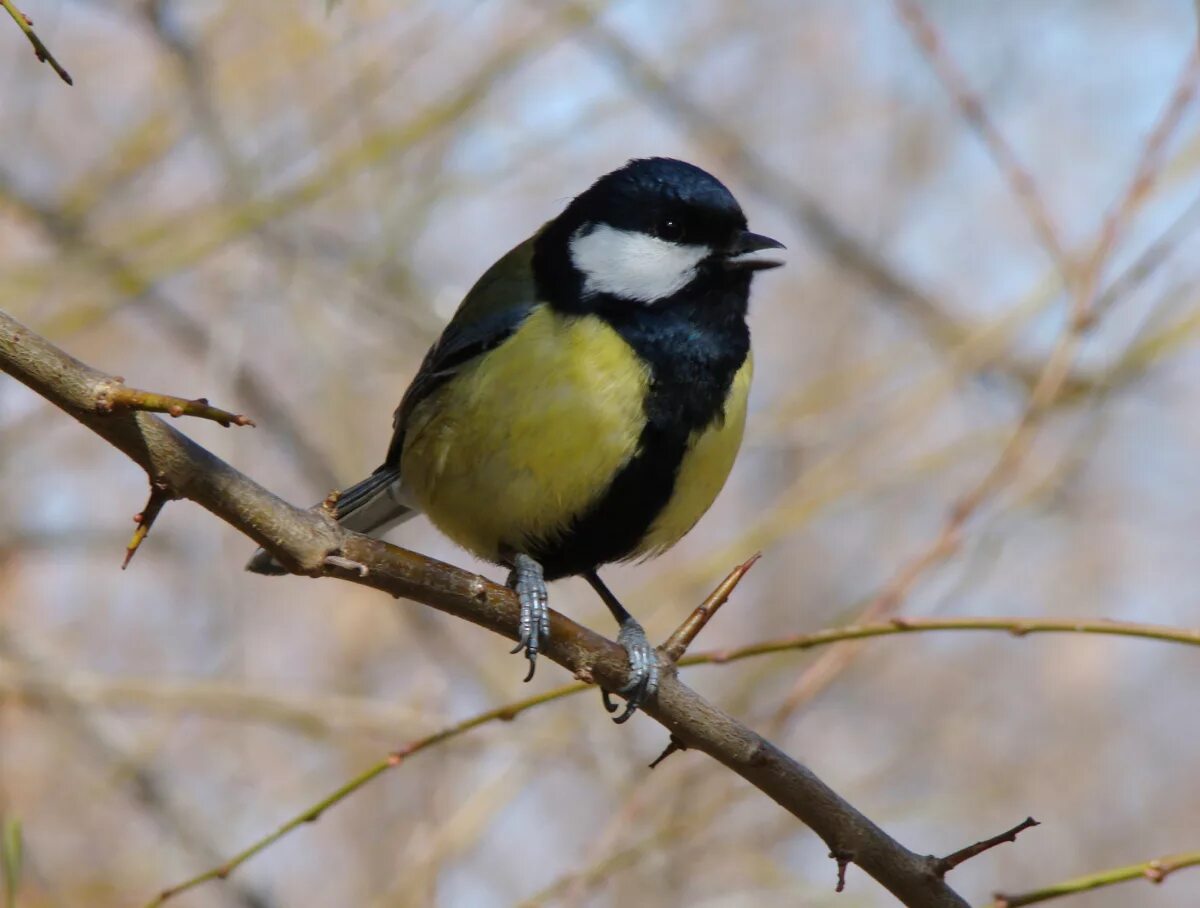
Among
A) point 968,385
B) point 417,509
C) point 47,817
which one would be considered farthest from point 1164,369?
point 47,817

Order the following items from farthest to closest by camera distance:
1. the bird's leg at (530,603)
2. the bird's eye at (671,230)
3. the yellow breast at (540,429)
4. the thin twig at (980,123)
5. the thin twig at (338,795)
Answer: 1. the thin twig at (980,123)
2. the bird's eye at (671,230)
3. the yellow breast at (540,429)
4. the bird's leg at (530,603)
5. the thin twig at (338,795)

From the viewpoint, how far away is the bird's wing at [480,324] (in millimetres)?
2951

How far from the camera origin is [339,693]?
214 inches

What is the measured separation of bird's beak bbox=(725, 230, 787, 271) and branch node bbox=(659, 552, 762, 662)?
881 mm

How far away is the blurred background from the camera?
4.11 meters

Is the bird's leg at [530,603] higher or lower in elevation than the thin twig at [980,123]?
lower

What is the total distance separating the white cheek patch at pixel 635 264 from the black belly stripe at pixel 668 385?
1.6 inches

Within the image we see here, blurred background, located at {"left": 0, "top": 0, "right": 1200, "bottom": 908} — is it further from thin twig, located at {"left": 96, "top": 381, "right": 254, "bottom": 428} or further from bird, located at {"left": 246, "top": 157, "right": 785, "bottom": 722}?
thin twig, located at {"left": 96, "top": 381, "right": 254, "bottom": 428}

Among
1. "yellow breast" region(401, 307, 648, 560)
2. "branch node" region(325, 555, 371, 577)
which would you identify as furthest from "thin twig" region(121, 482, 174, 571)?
"yellow breast" region(401, 307, 648, 560)

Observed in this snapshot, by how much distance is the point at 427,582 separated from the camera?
197 cm

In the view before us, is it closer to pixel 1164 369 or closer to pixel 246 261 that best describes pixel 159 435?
pixel 246 261

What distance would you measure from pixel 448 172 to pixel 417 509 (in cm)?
170

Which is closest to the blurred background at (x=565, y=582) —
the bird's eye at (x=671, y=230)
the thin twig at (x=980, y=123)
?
the thin twig at (x=980, y=123)

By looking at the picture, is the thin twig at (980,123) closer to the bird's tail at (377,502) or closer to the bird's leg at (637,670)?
the bird's leg at (637,670)
